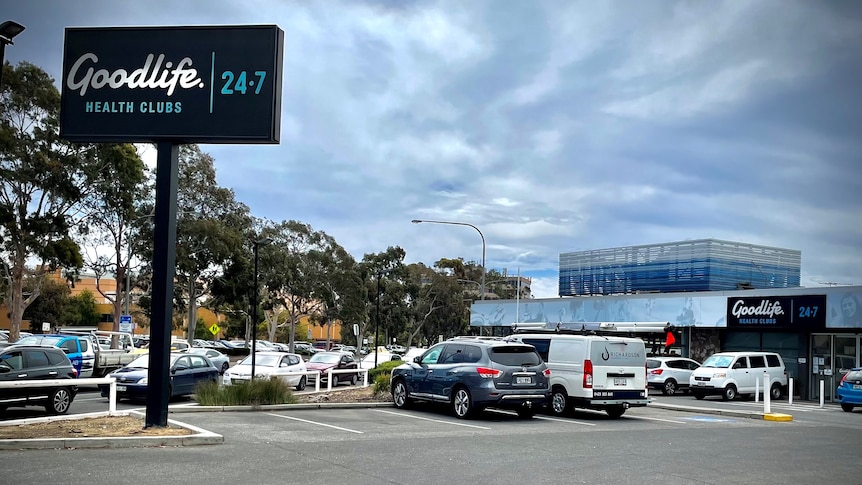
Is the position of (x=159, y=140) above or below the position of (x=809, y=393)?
above

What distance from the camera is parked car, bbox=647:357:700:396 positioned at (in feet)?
111

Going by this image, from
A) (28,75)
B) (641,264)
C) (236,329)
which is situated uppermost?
(28,75)

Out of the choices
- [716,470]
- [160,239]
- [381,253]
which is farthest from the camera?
[381,253]

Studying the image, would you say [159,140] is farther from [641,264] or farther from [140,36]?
[641,264]

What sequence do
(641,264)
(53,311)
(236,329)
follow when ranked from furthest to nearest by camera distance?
(236,329) → (53,311) → (641,264)

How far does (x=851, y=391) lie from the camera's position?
25.9 m

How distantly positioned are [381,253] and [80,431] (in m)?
61.5

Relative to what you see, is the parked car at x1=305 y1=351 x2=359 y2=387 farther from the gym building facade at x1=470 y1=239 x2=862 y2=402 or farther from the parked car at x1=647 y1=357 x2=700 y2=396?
the parked car at x1=647 y1=357 x2=700 y2=396

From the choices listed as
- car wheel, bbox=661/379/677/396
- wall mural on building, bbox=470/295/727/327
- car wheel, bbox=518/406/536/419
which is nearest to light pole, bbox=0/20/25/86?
car wheel, bbox=518/406/536/419

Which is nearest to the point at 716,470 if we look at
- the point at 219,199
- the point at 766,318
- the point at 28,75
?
the point at 766,318

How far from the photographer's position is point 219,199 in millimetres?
56031

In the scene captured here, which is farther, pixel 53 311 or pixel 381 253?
pixel 53 311

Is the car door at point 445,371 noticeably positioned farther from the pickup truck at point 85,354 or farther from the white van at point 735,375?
the white van at point 735,375

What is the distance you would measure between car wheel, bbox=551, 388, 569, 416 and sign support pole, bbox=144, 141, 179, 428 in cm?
997
